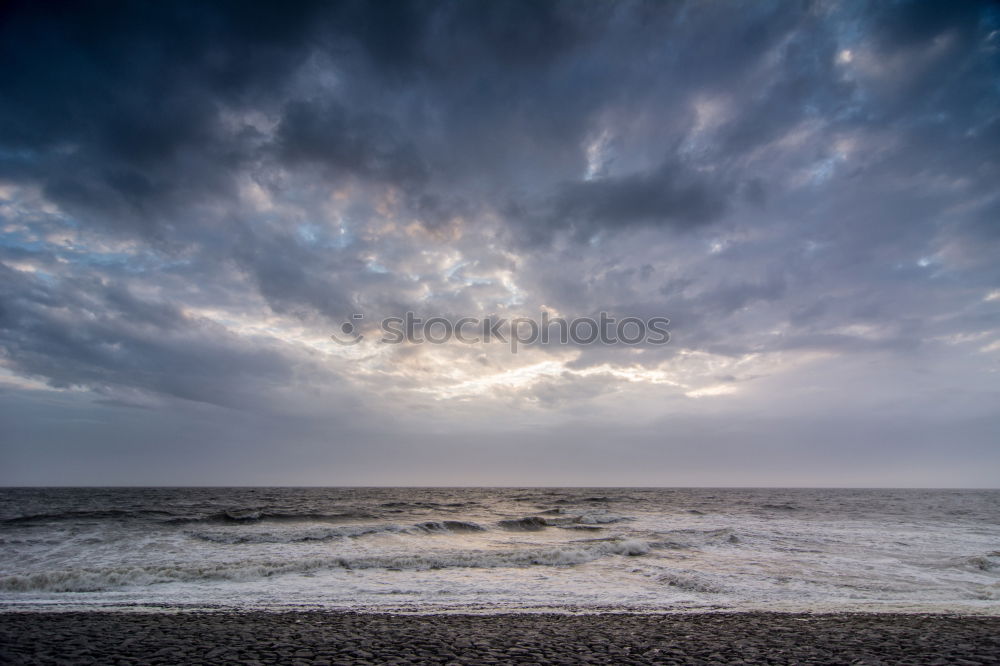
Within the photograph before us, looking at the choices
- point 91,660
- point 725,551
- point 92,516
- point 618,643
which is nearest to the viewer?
point 91,660

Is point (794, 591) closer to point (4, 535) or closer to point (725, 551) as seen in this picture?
point (725, 551)

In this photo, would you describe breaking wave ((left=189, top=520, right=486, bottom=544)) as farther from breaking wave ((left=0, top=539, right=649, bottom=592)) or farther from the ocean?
breaking wave ((left=0, top=539, right=649, bottom=592))

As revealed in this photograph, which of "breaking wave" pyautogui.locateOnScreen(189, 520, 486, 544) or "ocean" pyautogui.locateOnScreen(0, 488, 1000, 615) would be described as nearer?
A: "ocean" pyautogui.locateOnScreen(0, 488, 1000, 615)

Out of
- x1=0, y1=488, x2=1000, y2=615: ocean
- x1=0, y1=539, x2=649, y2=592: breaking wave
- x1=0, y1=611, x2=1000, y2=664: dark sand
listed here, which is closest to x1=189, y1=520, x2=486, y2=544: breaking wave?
x1=0, y1=488, x2=1000, y2=615: ocean

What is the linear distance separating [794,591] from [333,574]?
15.7 metres

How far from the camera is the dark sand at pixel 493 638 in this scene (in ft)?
28.9

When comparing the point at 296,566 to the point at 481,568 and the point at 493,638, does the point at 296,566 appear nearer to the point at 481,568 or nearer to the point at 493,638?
the point at 481,568

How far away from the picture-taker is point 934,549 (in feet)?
86.7

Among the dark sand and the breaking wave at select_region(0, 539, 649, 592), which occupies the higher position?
the dark sand

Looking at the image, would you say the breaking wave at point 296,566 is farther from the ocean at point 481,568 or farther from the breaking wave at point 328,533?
the breaking wave at point 328,533

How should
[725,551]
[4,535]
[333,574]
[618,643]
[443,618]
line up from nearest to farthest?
[618,643], [443,618], [333,574], [725,551], [4,535]

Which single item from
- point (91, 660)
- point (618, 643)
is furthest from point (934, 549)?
point (91, 660)

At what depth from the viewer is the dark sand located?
28.9 feet

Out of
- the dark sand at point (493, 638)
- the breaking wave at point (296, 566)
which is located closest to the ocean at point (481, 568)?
the breaking wave at point (296, 566)
